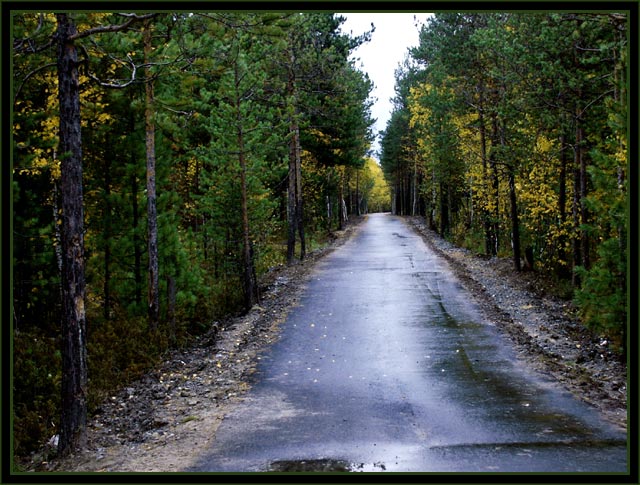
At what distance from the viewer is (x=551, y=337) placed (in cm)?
1255

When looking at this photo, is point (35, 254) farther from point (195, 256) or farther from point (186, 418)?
point (186, 418)

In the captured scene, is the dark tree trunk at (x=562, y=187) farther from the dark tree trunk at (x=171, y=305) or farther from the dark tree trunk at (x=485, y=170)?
the dark tree trunk at (x=171, y=305)

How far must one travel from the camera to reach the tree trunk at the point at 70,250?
7.49 meters

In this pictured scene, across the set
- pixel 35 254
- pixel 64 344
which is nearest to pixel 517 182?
pixel 35 254

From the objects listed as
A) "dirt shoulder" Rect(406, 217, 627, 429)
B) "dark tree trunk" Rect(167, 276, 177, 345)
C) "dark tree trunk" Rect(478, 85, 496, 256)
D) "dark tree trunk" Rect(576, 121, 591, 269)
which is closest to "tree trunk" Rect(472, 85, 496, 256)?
"dark tree trunk" Rect(478, 85, 496, 256)

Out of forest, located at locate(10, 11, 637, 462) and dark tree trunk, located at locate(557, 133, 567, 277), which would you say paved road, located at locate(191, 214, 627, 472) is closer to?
forest, located at locate(10, 11, 637, 462)

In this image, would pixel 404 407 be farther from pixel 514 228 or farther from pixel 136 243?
pixel 514 228

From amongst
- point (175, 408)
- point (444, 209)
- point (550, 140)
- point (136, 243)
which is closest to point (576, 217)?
point (550, 140)

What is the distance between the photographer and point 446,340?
12734mm

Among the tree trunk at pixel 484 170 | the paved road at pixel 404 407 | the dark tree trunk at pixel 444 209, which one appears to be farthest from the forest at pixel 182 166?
the dark tree trunk at pixel 444 209

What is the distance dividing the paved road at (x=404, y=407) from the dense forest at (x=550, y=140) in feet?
8.35

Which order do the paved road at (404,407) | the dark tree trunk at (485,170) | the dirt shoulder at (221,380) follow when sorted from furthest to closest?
the dark tree trunk at (485,170) → the dirt shoulder at (221,380) → the paved road at (404,407)

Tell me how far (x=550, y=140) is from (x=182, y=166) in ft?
45.6
